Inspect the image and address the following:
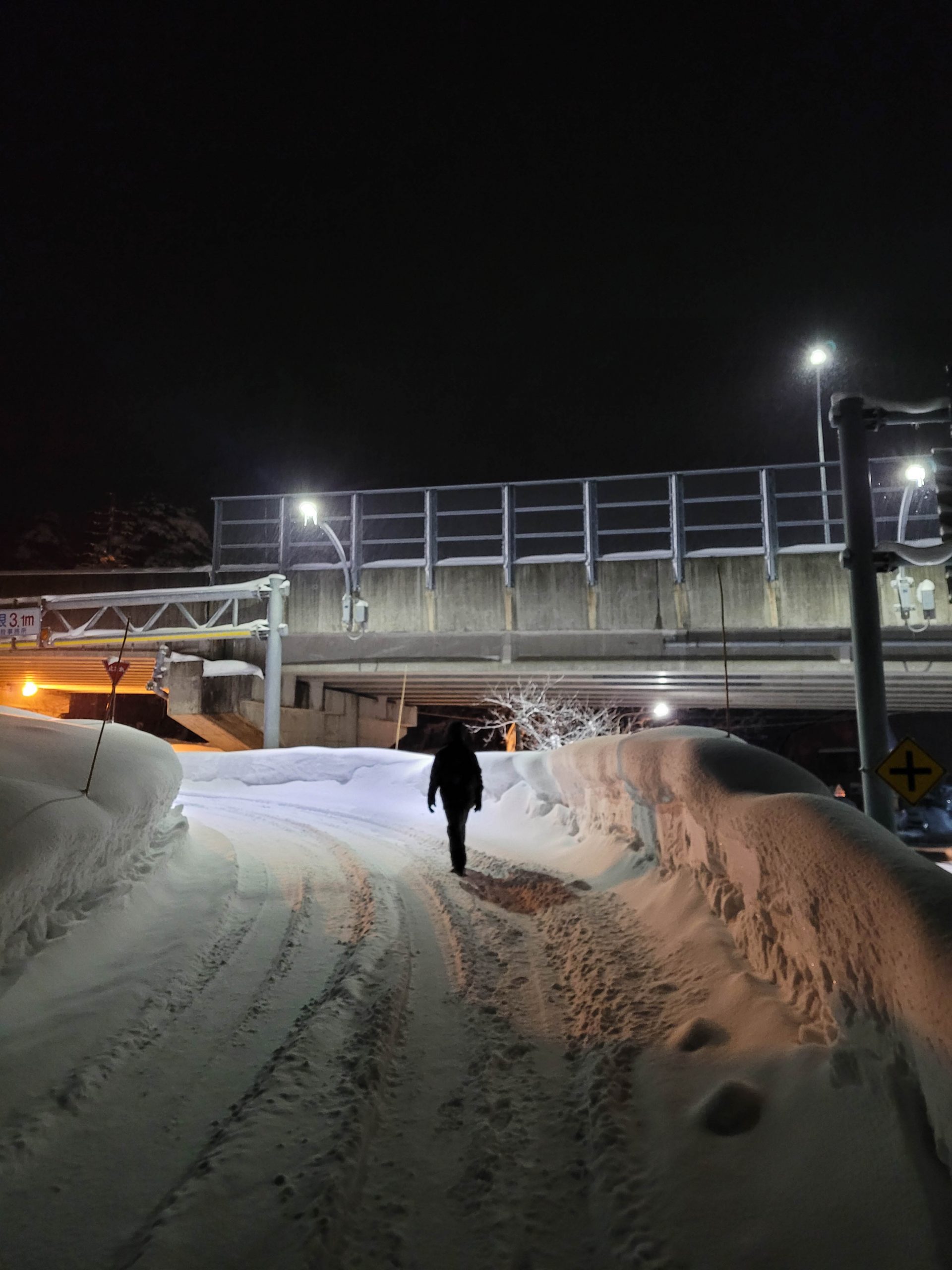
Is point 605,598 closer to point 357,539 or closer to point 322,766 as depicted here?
point 357,539

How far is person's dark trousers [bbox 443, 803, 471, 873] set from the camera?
7277 millimetres

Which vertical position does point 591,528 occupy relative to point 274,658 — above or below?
above

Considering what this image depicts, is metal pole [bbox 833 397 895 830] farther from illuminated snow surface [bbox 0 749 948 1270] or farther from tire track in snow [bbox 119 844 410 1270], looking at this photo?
tire track in snow [bbox 119 844 410 1270]

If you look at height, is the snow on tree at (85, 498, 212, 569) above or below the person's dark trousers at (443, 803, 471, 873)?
above

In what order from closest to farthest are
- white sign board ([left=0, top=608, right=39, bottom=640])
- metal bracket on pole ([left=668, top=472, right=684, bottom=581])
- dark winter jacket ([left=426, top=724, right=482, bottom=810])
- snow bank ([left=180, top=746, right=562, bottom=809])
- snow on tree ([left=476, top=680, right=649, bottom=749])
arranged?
dark winter jacket ([left=426, top=724, right=482, bottom=810]), snow bank ([left=180, top=746, right=562, bottom=809]), metal bracket on pole ([left=668, top=472, right=684, bottom=581]), white sign board ([left=0, top=608, right=39, bottom=640]), snow on tree ([left=476, top=680, right=649, bottom=749])

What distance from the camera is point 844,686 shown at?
71.2 feet

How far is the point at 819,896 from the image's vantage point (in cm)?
312

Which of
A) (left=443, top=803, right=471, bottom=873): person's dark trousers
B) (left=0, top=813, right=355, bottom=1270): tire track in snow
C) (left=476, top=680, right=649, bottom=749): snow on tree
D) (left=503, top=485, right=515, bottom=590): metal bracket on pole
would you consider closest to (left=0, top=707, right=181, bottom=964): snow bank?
(left=0, top=813, right=355, bottom=1270): tire track in snow

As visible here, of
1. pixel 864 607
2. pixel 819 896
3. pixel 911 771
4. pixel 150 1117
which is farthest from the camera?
pixel 864 607

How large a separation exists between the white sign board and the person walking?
63.5 ft

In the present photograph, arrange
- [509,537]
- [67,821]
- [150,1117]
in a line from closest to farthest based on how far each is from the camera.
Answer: [150,1117] < [67,821] < [509,537]

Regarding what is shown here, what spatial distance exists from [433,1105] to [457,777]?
469cm

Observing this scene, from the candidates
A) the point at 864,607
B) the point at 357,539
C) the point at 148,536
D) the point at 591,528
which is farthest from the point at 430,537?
the point at 148,536

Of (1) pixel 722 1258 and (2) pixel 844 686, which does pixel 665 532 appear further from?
(1) pixel 722 1258
